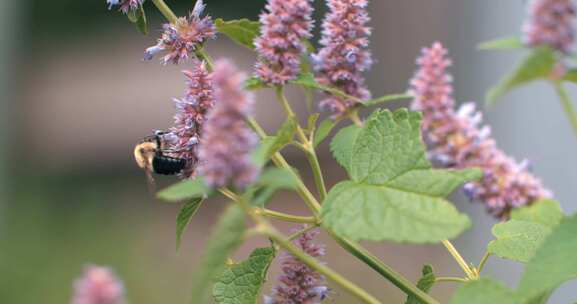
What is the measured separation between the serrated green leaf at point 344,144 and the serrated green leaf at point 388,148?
8 centimetres

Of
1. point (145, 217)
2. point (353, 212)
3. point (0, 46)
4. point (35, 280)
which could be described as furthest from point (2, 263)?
point (353, 212)

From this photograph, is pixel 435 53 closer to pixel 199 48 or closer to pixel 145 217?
pixel 199 48

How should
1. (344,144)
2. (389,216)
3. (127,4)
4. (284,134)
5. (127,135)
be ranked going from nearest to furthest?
(389,216) → (284,134) → (344,144) → (127,4) → (127,135)

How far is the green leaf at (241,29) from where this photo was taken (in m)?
1.22

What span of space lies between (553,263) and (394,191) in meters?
0.21

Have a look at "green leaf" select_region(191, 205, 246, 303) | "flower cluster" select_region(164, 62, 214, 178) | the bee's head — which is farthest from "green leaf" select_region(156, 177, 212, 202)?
the bee's head

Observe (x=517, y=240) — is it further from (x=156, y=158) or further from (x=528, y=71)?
(x=156, y=158)

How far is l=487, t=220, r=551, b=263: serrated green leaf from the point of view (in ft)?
3.65

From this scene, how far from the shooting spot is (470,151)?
3.61 ft

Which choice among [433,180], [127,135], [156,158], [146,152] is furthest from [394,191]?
[127,135]

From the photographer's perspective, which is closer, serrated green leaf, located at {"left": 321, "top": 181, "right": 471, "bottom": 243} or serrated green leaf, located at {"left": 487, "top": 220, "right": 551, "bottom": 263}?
serrated green leaf, located at {"left": 321, "top": 181, "right": 471, "bottom": 243}

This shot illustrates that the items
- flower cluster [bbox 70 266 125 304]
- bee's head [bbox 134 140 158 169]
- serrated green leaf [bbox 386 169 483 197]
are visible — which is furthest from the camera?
bee's head [bbox 134 140 158 169]

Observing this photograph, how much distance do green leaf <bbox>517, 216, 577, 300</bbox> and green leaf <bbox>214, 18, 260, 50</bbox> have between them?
19.9 inches

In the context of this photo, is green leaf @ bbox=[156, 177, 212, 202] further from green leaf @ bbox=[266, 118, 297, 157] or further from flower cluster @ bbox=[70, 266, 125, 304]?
flower cluster @ bbox=[70, 266, 125, 304]
